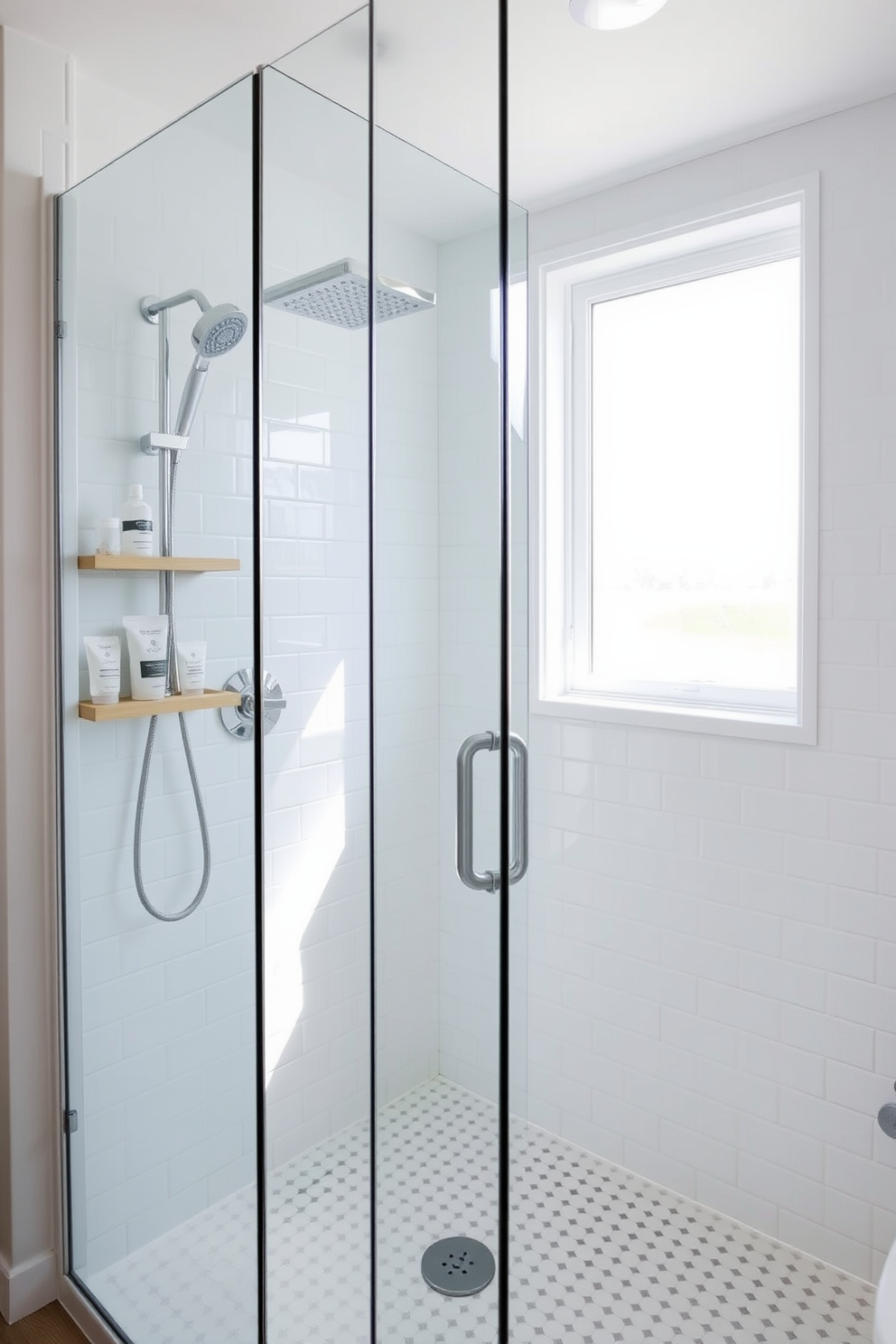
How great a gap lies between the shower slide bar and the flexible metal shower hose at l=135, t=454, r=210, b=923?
1.79 feet

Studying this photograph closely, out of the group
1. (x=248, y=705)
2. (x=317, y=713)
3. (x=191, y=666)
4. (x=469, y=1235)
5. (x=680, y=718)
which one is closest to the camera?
(x=469, y=1235)

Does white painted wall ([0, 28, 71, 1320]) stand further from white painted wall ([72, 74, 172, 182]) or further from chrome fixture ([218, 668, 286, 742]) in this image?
chrome fixture ([218, 668, 286, 742])

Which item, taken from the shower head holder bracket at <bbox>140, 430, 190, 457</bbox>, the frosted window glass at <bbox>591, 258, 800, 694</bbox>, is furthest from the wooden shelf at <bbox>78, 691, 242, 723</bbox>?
the frosted window glass at <bbox>591, 258, 800, 694</bbox>

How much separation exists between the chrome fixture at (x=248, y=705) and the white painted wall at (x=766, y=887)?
1.24 meters

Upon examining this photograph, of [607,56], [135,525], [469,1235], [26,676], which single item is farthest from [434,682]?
[607,56]

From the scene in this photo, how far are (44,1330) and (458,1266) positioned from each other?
124 centimetres

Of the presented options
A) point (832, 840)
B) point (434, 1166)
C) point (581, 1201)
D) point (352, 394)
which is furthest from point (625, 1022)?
point (352, 394)

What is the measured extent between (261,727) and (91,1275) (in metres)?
1.25

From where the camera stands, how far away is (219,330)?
49.8 inches

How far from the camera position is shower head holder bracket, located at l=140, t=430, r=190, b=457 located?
1.36 m

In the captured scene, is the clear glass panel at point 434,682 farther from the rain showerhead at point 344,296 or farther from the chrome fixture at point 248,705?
the chrome fixture at point 248,705

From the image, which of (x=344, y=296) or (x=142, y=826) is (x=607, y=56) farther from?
(x=142, y=826)

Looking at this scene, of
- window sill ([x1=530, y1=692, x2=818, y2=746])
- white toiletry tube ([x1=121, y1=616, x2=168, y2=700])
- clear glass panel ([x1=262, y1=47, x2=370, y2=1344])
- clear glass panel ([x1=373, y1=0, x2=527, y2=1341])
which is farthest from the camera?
window sill ([x1=530, y1=692, x2=818, y2=746])

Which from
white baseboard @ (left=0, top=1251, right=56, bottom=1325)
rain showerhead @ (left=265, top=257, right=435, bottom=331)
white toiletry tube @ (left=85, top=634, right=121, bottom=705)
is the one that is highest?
rain showerhead @ (left=265, top=257, right=435, bottom=331)
